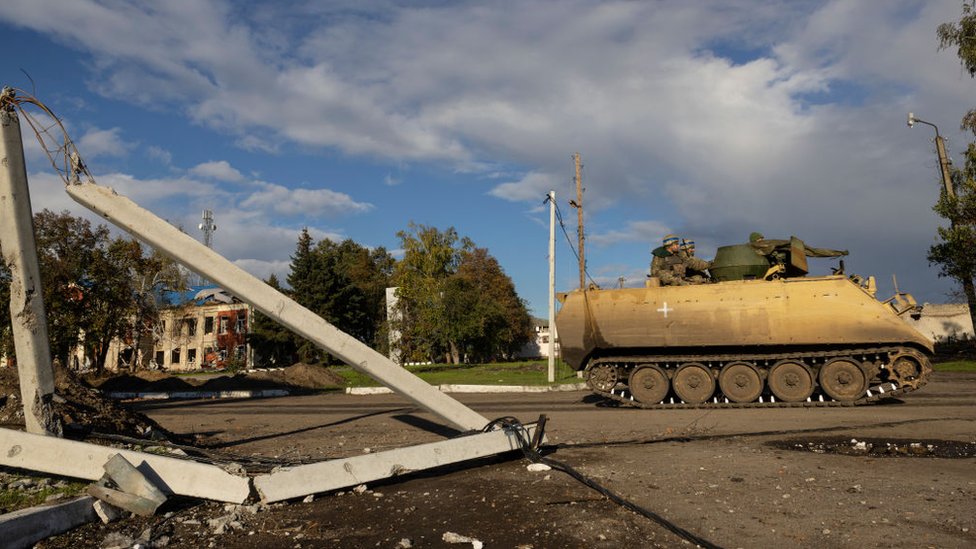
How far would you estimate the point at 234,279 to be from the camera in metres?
5.86

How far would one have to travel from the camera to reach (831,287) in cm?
1237

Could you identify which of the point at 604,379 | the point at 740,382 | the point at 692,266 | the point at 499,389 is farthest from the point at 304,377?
the point at 740,382

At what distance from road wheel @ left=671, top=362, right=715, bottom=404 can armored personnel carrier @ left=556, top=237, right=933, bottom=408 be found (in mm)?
21

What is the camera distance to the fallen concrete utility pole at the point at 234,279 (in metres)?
5.84

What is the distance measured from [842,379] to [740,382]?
1897 millimetres

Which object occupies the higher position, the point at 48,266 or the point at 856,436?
the point at 48,266

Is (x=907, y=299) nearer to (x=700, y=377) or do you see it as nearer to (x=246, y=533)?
(x=700, y=377)

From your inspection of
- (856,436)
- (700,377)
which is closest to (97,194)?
(856,436)

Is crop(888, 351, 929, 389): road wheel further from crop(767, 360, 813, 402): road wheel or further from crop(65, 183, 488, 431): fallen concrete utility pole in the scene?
crop(65, 183, 488, 431): fallen concrete utility pole

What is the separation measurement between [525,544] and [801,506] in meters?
2.34

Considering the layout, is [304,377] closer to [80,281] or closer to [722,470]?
[80,281]

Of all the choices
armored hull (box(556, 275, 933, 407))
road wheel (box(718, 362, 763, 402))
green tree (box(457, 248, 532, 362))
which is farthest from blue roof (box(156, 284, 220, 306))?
road wheel (box(718, 362, 763, 402))

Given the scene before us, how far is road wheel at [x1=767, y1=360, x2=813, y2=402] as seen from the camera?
40.5 feet

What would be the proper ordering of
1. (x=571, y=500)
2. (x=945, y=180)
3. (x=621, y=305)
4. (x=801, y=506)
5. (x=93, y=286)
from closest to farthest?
(x=801, y=506), (x=571, y=500), (x=621, y=305), (x=945, y=180), (x=93, y=286)
